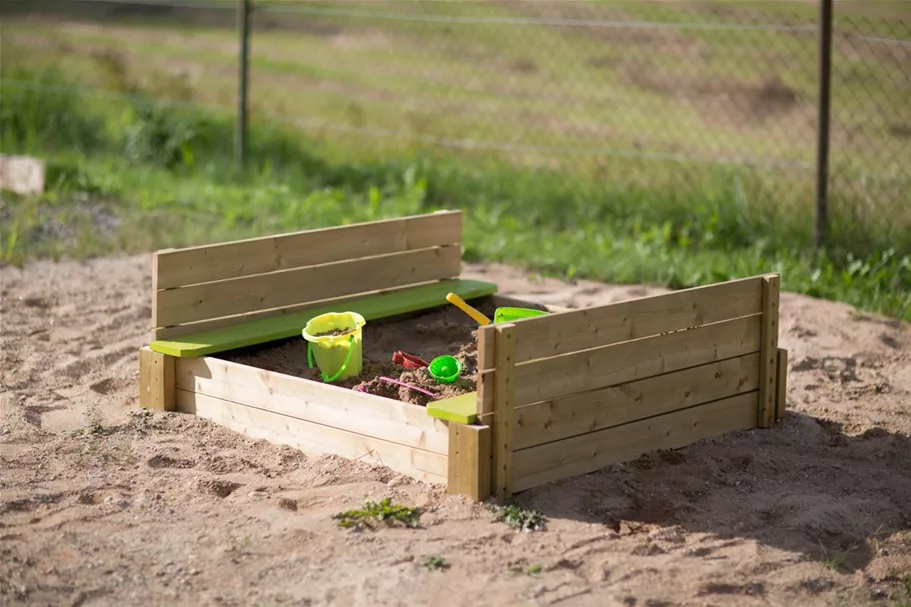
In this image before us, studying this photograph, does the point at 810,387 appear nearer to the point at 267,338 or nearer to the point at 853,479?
the point at 853,479

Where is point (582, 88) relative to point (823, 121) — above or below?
below

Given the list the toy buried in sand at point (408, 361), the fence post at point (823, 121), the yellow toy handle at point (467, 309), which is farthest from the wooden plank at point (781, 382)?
the fence post at point (823, 121)

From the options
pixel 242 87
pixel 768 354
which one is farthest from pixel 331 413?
pixel 242 87

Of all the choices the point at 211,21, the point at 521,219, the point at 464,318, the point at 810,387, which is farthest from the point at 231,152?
A: the point at 211,21

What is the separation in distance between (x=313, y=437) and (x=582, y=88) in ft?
34.4

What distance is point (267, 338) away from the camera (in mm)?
4906

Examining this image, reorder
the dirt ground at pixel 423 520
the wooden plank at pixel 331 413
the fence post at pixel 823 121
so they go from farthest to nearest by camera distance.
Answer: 1. the fence post at pixel 823 121
2. the wooden plank at pixel 331 413
3. the dirt ground at pixel 423 520

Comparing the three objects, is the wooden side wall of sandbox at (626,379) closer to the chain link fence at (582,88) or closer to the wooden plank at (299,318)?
the wooden plank at (299,318)

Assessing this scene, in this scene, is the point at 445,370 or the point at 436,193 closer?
the point at 445,370

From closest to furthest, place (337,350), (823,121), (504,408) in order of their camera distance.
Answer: (504,408) → (337,350) → (823,121)

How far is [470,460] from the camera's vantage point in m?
3.80

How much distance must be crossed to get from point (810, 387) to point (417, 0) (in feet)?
43.5

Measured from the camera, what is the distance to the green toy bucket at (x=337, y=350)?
465cm

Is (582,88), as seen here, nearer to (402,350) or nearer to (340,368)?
(402,350)
